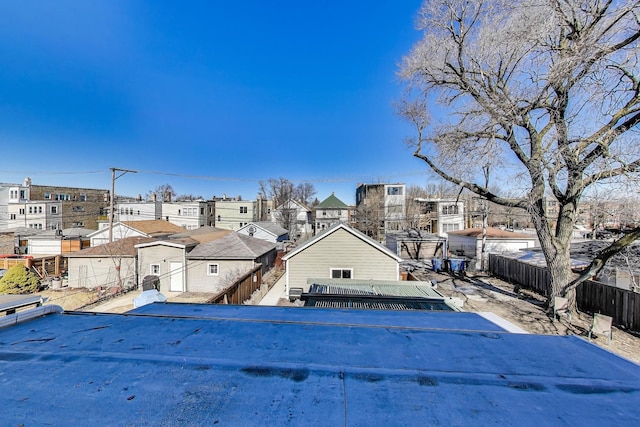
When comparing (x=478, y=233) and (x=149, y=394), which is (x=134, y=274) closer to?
(x=149, y=394)

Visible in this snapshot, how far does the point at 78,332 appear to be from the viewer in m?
2.28

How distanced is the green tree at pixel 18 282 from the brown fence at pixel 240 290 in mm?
12591

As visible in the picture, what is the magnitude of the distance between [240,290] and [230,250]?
573 centimetres

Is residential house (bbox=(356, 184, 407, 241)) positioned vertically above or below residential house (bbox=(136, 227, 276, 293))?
above

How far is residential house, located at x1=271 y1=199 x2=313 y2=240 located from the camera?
3963 cm

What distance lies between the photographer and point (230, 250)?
15.5m

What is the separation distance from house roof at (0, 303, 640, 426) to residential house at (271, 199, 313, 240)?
119 feet

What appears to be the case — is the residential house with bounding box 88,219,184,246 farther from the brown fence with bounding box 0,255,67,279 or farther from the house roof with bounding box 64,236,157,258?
the house roof with bounding box 64,236,157,258

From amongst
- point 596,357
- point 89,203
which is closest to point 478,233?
point 596,357

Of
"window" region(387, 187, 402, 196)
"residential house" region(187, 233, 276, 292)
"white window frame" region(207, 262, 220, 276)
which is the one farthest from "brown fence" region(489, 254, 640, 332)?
"window" region(387, 187, 402, 196)

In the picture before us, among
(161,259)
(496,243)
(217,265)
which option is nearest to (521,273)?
(496,243)

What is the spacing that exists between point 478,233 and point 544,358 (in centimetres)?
2356

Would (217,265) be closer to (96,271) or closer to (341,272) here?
(341,272)

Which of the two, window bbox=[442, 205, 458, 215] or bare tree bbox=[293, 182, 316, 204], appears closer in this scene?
window bbox=[442, 205, 458, 215]
